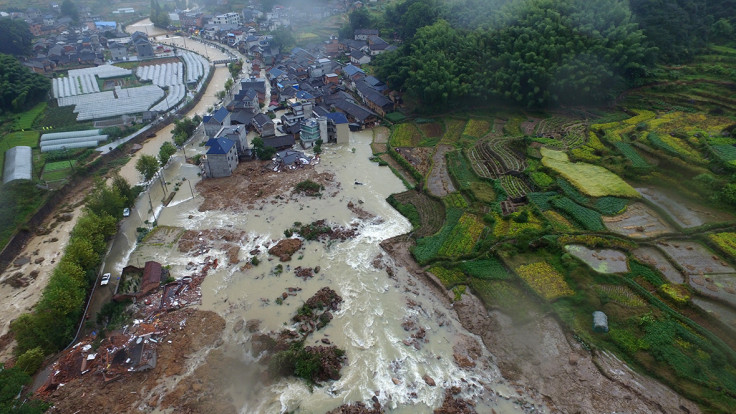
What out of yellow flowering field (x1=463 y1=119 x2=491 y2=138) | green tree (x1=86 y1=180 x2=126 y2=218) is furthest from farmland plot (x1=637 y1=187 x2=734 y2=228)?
green tree (x1=86 y1=180 x2=126 y2=218)

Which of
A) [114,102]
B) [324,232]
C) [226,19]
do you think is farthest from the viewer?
[226,19]

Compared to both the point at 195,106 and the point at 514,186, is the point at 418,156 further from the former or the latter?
the point at 195,106

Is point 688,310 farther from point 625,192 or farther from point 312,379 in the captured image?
point 312,379

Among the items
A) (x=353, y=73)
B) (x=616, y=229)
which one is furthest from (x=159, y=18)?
(x=616, y=229)

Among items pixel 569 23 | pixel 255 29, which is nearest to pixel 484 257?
pixel 569 23

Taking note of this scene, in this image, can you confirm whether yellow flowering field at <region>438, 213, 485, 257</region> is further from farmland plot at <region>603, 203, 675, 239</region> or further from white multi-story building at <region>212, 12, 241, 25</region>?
white multi-story building at <region>212, 12, 241, 25</region>

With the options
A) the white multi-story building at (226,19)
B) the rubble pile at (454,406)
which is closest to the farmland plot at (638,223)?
the rubble pile at (454,406)
